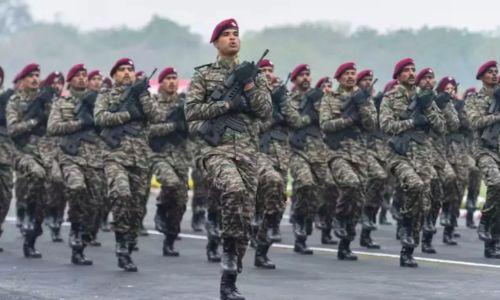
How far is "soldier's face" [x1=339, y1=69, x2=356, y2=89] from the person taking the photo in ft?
53.8

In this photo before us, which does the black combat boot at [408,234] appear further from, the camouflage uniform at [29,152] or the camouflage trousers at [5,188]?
the camouflage trousers at [5,188]

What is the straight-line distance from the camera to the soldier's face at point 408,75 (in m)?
14.9

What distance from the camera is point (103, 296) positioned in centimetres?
1147

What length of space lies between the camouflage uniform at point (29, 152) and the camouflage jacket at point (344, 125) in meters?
3.33

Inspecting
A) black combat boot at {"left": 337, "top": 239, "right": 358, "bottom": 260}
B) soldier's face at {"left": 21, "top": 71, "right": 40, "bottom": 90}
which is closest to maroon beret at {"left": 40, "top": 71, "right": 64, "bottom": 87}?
soldier's face at {"left": 21, "top": 71, "right": 40, "bottom": 90}

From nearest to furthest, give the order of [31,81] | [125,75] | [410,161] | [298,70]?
[125,75] < [410,161] < [31,81] < [298,70]

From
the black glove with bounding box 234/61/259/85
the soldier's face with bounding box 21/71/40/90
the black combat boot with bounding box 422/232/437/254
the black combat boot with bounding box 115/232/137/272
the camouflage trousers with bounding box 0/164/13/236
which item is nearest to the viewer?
the black glove with bounding box 234/61/259/85

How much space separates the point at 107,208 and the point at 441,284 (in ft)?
23.2

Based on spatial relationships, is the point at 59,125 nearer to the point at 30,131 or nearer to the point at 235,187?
the point at 30,131

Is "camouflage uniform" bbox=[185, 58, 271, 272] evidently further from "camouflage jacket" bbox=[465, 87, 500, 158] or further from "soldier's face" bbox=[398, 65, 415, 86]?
"camouflage jacket" bbox=[465, 87, 500, 158]

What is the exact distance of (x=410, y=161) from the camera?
14.5 meters

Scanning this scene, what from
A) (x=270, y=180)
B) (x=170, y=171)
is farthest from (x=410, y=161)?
(x=170, y=171)

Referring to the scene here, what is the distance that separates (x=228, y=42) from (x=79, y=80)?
4854 mm

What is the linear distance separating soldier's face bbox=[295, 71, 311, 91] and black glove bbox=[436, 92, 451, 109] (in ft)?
7.26
